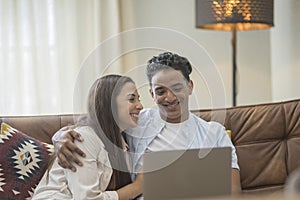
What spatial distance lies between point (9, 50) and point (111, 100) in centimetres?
127

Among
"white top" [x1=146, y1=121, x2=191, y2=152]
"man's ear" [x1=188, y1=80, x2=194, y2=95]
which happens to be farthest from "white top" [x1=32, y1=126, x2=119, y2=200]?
"man's ear" [x1=188, y1=80, x2=194, y2=95]

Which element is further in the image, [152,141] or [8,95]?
[8,95]

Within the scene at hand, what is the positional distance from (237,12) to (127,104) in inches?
41.9

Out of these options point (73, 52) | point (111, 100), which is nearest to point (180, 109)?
point (111, 100)

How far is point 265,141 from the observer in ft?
7.32

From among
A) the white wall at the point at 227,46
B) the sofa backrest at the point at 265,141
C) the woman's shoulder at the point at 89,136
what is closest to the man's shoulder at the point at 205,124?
the sofa backrest at the point at 265,141

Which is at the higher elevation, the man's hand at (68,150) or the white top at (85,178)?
the man's hand at (68,150)

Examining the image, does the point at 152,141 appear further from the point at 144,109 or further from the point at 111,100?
the point at 111,100

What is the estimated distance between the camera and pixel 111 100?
1.79m

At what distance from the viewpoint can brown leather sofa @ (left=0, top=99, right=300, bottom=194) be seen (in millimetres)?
2184

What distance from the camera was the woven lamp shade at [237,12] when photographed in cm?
261

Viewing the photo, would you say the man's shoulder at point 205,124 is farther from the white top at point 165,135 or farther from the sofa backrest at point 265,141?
the sofa backrest at point 265,141

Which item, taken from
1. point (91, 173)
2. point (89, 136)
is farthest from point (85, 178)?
point (89, 136)

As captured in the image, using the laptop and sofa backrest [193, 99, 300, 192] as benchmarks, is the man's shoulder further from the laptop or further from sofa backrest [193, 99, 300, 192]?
the laptop
